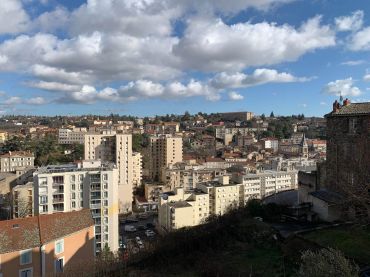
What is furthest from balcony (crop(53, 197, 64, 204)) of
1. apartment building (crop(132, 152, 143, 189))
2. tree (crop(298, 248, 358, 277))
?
apartment building (crop(132, 152, 143, 189))

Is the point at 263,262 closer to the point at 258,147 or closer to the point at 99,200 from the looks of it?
the point at 99,200

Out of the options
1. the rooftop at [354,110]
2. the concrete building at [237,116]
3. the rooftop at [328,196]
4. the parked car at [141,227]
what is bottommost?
the parked car at [141,227]

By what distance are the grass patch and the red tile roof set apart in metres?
11.1

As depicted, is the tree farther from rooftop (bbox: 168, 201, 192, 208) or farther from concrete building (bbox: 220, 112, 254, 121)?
concrete building (bbox: 220, 112, 254, 121)

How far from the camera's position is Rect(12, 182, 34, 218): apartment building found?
1624 inches

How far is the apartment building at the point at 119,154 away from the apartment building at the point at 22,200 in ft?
47.4

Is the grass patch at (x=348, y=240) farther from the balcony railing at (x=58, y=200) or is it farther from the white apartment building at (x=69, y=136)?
the white apartment building at (x=69, y=136)

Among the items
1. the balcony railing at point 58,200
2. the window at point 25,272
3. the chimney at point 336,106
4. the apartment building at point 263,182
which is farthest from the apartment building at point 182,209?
the window at point 25,272

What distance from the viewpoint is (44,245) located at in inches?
626

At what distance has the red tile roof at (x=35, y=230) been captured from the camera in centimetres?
1555

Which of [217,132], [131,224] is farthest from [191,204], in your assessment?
[217,132]

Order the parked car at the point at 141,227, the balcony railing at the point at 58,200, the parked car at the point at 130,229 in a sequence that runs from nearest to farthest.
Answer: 1. the balcony railing at the point at 58,200
2. the parked car at the point at 130,229
3. the parked car at the point at 141,227

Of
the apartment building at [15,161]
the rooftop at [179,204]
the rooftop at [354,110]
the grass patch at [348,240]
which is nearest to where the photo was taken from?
the grass patch at [348,240]

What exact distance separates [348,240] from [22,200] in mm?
37877
